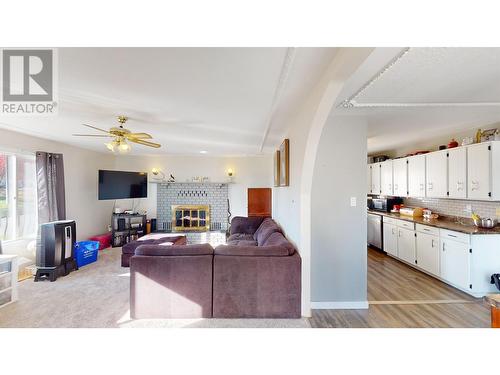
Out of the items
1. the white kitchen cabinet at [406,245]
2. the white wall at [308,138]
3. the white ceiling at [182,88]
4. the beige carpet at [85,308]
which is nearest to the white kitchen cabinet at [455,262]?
the white kitchen cabinet at [406,245]

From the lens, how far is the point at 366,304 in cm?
277

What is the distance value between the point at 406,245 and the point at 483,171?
169cm

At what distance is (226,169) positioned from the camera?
659 cm

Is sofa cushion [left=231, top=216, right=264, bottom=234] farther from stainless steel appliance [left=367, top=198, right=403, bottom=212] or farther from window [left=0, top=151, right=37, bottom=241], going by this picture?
window [left=0, top=151, right=37, bottom=241]

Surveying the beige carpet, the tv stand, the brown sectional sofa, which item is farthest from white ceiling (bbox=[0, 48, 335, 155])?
the tv stand

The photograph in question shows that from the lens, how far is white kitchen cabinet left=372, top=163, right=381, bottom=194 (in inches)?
220

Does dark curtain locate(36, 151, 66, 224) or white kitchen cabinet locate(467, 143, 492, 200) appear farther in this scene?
dark curtain locate(36, 151, 66, 224)

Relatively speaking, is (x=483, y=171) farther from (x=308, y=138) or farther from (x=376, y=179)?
(x=308, y=138)

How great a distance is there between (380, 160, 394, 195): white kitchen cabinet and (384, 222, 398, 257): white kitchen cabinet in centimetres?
84

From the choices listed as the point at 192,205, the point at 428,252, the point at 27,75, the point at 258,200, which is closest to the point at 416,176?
the point at 428,252
